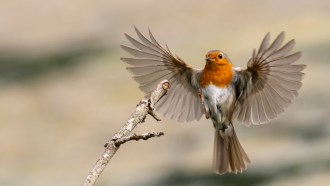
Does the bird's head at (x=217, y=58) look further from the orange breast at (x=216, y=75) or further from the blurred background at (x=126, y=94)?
the blurred background at (x=126, y=94)

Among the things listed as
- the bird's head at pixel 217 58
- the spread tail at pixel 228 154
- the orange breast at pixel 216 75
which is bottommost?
the spread tail at pixel 228 154

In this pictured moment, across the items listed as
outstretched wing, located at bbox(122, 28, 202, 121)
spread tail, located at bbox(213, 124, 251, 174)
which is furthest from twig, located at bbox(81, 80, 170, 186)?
spread tail, located at bbox(213, 124, 251, 174)

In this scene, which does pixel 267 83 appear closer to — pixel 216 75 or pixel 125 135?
pixel 216 75

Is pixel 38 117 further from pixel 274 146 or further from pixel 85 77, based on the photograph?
pixel 274 146

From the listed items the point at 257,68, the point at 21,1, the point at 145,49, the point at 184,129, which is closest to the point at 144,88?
the point at 145,49

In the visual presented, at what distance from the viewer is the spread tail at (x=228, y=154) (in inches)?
180

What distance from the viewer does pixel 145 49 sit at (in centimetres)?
421

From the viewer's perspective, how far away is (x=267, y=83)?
4367mm

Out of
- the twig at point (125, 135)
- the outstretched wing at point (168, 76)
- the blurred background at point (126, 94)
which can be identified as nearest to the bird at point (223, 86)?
the outstretched wing at point (168, 76)

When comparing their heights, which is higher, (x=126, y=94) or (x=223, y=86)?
(x=126, y=94)

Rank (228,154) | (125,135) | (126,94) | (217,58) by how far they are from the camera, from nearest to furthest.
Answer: (125,135) → (217,58) → (228,154) → (126,94)

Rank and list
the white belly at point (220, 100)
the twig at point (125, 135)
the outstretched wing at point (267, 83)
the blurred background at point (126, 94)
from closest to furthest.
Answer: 1. the twig at point (125, 135)
2. the outstretched wing at point (267, 83)
3. the white belly at point (220, 100)
4. the blurred background at point (126, 94)

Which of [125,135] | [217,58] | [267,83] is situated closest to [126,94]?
[217,58]

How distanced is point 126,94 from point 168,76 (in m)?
5.61
